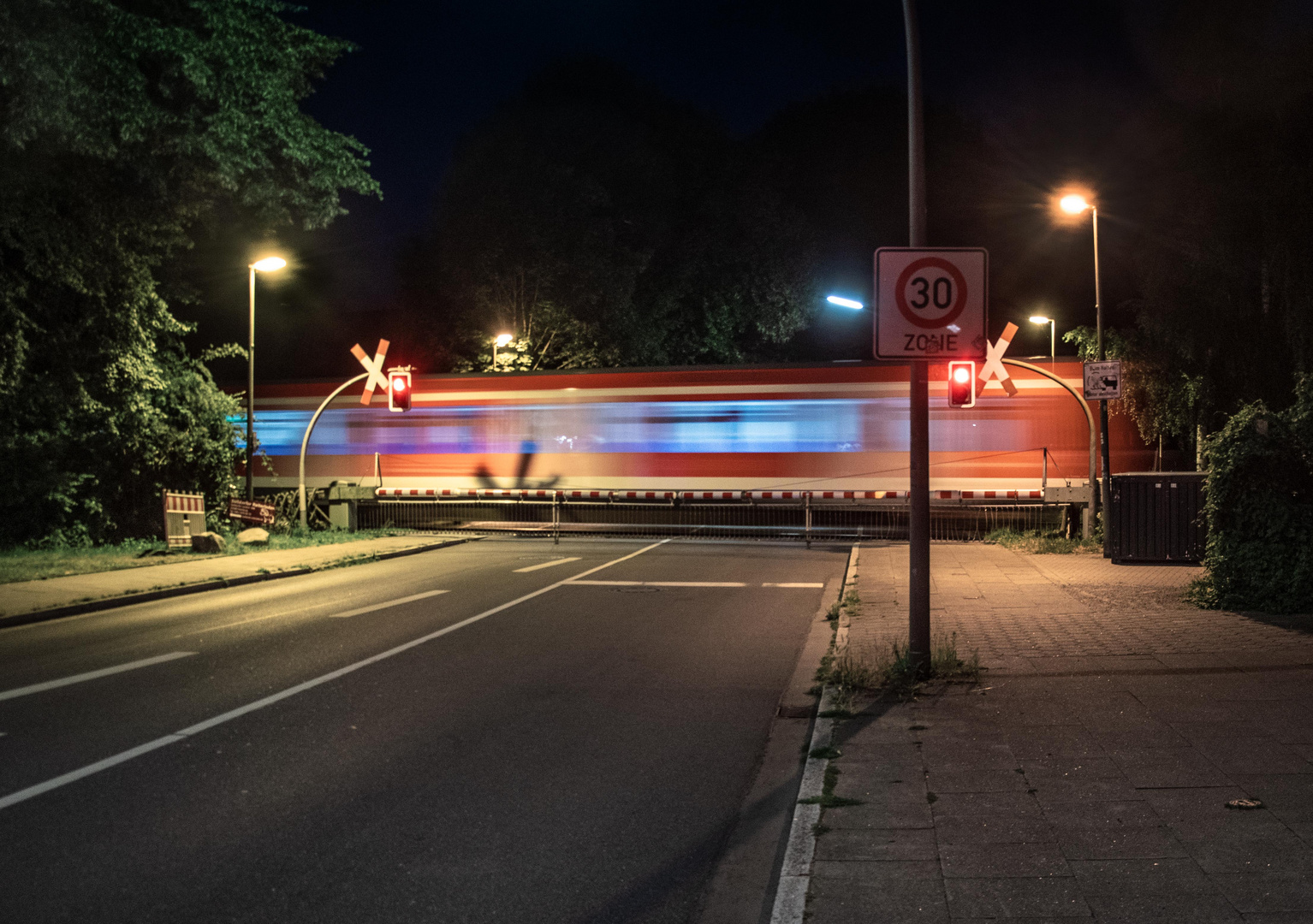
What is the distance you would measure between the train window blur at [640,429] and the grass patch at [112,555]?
6.51 meters

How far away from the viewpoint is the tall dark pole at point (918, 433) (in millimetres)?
7914

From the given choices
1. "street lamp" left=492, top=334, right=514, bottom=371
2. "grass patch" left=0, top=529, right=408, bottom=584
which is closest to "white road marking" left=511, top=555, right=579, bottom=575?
"grass patch" left=0, top=529, right=408, bottom=584

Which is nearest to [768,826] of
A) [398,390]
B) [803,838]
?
[803,838]

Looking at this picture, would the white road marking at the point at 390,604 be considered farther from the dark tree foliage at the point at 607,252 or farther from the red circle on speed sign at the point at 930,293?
the dark tree foliage at the point at 607,252

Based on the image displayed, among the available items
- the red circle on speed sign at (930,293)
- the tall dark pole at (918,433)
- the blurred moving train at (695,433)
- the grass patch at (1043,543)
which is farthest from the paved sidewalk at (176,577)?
the grass patch at (1043,543)

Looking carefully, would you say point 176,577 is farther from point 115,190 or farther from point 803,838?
point 803,838

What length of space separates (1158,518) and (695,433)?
1325 centimetres

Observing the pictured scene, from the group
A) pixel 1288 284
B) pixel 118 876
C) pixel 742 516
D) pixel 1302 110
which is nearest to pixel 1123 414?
pixel 1288 284

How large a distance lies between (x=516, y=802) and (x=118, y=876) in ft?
5.84

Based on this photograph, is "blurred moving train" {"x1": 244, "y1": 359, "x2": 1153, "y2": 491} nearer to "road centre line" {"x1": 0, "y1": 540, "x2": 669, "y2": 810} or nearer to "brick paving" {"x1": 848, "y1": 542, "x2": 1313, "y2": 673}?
"brick paving" {"x1": 848, "y1": 542, "x2": 1313, "y2": 673}

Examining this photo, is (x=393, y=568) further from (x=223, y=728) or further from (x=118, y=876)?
(x=118, y=876)

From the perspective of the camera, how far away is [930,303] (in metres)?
7.84

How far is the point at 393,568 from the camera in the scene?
17.5 meters

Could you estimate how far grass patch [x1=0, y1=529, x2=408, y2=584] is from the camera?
1546cm
